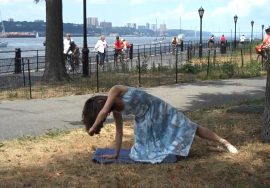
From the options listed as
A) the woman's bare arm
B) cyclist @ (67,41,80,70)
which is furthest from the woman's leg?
cyclist @ (67,41,80,70)

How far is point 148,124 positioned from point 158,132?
0.62 feet

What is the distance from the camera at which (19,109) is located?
38.5 feet

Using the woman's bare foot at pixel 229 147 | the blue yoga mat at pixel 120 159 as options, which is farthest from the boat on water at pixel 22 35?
the woman's bare foot at pixel 229 147

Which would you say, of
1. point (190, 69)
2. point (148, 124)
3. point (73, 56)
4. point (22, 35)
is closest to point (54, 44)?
point (73, 56)

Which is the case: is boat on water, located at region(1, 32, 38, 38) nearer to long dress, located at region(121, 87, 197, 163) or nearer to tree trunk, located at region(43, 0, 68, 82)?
tree trunk, located at region(43, 0, 68, 82)

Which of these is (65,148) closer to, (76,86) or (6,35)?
(76,86)

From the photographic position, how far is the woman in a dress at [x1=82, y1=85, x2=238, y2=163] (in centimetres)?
639

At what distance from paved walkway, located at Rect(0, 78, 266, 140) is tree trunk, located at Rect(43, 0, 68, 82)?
11.7 feet

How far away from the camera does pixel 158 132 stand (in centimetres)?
665

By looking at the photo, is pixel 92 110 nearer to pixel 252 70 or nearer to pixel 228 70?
pixel 228 70

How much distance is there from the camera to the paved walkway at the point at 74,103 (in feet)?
31.9

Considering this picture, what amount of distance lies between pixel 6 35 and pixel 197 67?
4994 centimetres

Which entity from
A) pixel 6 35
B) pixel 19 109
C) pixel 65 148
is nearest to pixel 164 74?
pixel 19 109

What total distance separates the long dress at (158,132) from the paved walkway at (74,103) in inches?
114
